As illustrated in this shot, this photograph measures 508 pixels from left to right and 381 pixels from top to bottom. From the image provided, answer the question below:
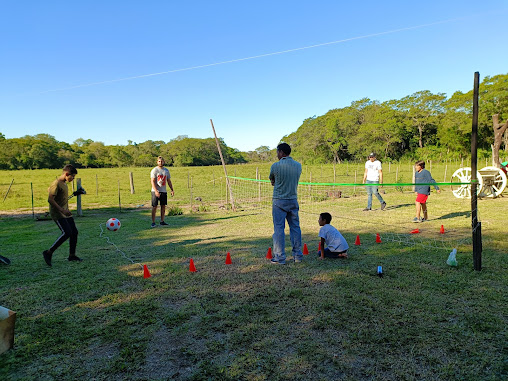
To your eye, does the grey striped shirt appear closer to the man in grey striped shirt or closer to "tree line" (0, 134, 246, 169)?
the man in grey striped shirt

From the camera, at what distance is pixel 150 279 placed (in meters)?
4.81

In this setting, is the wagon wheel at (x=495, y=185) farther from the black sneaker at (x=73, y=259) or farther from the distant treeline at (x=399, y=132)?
the distant treeline at (x=399, y=132)

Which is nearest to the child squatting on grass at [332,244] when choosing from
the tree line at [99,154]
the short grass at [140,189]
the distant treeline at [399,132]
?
the short grass at [140,189]

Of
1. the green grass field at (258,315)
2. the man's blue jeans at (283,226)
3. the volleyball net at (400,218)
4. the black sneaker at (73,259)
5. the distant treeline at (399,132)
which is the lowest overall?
the green grass field at (258,315)

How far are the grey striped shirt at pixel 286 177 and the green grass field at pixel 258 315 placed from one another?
1.15m

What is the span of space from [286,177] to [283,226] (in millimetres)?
815

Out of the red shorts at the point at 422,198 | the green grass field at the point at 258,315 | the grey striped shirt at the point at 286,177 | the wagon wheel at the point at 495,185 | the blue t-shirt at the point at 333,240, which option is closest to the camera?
the green grass field at the point at 258,315

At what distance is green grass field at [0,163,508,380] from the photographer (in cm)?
262

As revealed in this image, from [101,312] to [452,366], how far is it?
11.4 ft

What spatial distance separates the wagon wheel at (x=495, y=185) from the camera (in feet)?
40.9

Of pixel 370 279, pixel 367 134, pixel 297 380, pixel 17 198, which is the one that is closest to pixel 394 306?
pixel 370 279

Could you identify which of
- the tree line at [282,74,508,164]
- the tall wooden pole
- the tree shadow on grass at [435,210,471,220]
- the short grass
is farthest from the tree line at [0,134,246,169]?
the tall wooden pole

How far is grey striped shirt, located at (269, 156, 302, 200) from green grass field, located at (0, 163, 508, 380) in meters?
1.15

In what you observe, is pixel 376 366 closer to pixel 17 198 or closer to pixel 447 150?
pixel 17 198
